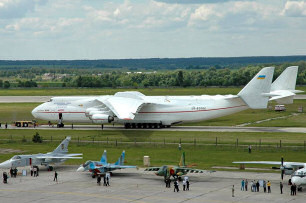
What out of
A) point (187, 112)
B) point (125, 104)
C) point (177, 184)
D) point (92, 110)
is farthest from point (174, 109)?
point (177, 184)

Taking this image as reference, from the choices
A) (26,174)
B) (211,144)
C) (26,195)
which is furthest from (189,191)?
(211,144)

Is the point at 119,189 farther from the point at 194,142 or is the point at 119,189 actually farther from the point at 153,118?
the point at 153,118

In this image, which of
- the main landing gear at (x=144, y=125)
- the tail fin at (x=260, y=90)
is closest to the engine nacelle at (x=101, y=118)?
the main landing gear at (x=144, y=125)

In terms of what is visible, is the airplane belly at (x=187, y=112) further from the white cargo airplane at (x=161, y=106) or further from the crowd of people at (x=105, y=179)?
the crowd of people at (x=105, y=179)

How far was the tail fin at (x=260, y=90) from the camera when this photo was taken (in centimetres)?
8125

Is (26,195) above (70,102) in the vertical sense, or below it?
below

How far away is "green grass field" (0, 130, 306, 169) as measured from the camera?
62.4 m

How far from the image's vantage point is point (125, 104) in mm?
82688

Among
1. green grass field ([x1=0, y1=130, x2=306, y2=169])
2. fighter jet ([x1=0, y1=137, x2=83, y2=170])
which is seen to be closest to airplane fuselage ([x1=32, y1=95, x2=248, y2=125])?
green grass field ([x1=0, y1=130, x2=306, y2=169])

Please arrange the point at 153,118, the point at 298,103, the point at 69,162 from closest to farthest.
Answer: the point at 69,162, the point at 153,118, the point at 298,103

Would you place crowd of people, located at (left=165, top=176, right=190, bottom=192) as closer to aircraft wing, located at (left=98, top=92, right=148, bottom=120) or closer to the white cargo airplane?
aircraft wing, located at (left=98, top=92, right=148, bottom=120)

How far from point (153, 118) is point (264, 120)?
1973cm

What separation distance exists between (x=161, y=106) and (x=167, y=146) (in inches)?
631

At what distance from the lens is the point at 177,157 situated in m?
63.7
